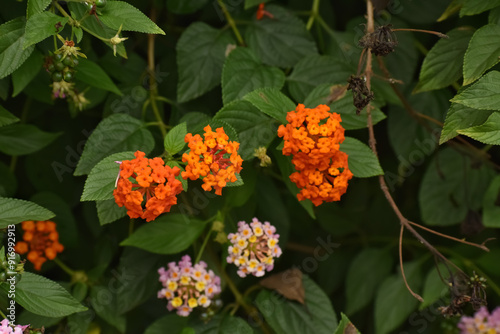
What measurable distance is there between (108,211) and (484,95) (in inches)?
37.6

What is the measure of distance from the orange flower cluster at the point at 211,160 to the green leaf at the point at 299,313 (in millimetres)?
511

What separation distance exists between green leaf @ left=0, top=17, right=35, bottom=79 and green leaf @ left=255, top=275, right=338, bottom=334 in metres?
0.92

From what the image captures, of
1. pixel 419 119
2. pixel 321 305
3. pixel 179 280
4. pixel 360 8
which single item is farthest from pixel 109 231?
pixel 360 8

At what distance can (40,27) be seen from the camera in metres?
Result: 1.44

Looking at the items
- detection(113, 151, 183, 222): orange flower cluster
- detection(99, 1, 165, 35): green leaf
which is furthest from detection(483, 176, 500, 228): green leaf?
detection(99, 1, 165, 35): green leaf

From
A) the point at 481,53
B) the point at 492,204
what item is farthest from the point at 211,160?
the point at 492,204

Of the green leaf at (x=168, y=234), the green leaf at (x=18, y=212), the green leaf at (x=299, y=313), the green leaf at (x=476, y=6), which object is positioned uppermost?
the green leaf at (x=476, y=6)

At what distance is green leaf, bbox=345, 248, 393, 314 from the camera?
7.18 feet

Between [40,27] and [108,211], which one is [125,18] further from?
[108,211]

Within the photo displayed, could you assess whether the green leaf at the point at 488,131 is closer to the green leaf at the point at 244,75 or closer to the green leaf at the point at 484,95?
the green leaf at the point at 484,95

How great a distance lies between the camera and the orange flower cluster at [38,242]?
183 centimetres

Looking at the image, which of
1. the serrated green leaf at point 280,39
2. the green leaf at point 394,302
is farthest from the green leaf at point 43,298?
the green leaf at point 394,302

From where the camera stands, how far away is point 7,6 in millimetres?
1710

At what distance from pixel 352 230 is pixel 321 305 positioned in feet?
1.83
